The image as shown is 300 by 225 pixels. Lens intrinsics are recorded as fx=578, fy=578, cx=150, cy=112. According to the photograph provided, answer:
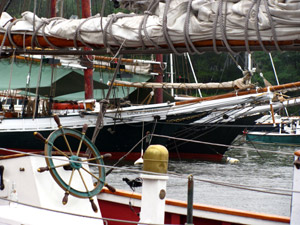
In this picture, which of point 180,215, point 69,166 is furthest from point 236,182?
point 69,166

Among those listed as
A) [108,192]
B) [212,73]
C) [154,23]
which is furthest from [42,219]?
[212,73]

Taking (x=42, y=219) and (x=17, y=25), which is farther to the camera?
(x=17, y=25)

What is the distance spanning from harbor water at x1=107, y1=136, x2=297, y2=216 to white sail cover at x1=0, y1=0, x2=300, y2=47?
2200mm

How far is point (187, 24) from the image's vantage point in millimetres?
6176

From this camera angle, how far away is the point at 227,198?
12805mm

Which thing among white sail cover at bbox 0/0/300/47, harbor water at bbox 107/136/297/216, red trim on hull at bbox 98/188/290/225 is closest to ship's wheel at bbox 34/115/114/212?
red trim on hull at bbox 98/188/290/225

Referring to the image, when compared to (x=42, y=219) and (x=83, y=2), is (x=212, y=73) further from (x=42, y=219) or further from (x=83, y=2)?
(x=42, y=219)

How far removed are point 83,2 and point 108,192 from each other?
14196 millimetres

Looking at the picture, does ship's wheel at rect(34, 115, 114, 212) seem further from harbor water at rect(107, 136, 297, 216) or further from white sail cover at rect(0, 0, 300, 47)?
harbor water at rect(107, 136, 297, 216)

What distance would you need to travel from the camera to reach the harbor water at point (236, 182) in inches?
479

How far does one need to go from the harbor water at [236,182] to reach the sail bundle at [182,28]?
7.21 feet

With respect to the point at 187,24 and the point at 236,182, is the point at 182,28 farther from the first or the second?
the point at 236,182

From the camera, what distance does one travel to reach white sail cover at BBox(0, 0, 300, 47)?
5.63 metres

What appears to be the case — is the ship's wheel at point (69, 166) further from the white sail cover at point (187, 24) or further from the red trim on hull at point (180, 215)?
the white sail cover at point (187, 24)
